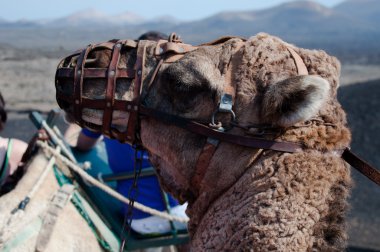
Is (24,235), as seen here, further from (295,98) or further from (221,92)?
(295,98)

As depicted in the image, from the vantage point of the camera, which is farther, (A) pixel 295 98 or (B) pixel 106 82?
(B) pixel 106 82

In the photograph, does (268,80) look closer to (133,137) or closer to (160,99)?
(160,99)

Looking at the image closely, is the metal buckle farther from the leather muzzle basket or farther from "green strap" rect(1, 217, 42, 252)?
"green strap" rect(1, 217, 42, 252)

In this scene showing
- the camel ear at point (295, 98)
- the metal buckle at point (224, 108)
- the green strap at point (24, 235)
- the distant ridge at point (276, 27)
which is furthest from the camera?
the distant ridge at point (276, 27)

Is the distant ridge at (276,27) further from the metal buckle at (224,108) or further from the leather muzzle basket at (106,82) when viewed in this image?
the metal buckle at (224,108)

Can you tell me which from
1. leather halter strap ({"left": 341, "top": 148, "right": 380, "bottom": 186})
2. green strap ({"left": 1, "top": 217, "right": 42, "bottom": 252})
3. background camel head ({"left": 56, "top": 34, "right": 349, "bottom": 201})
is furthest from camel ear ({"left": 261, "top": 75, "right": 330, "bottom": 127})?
green strap ({"left": 1, "top": 217, "right": 42, "bottom": 252})

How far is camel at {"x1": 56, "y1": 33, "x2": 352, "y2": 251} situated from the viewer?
2006 mm

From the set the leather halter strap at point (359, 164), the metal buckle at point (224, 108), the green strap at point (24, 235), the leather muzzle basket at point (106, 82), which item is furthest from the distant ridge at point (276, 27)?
the metal buckle at point (224, 108)

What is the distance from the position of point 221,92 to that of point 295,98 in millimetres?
341

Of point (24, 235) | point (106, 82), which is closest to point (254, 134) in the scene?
point (106, 82)

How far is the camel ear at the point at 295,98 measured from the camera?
6.52ft

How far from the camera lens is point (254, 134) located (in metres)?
2.14

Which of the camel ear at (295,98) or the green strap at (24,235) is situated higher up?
the camel ear at (295,98)

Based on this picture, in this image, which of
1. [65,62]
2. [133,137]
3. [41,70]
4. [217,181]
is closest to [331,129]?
[217,181]
